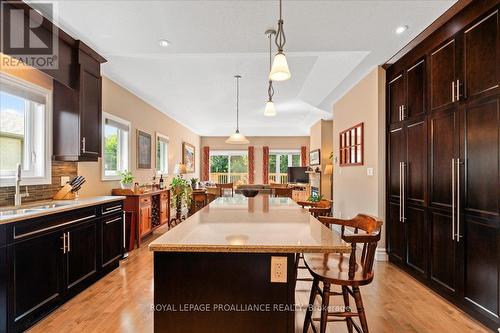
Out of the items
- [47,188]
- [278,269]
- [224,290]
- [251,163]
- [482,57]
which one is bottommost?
[224,290]

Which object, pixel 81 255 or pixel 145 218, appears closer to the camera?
pixel 81 255

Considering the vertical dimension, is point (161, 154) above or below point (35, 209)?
above

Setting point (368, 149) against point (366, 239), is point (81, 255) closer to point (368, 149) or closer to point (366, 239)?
point (366, 239)

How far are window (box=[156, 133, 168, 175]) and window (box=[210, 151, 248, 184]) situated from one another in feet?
13.4

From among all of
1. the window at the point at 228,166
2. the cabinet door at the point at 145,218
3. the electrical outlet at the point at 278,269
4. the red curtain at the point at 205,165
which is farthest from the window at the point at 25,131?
the window at the point at 228,166

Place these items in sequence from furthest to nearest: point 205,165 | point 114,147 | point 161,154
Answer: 1. point 205,165
2. point 161,154
3. point 114,147

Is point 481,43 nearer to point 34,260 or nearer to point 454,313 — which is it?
point 454,313

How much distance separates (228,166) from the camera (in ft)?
36.5

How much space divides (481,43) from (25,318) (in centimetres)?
427

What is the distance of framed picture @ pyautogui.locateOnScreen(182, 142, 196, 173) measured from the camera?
342 inches

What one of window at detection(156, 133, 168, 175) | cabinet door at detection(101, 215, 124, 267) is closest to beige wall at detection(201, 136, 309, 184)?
window at detection(156, 133, 168, 175)

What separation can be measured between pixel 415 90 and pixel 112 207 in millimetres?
3916

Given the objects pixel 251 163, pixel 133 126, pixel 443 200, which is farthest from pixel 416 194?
pixel 251 163

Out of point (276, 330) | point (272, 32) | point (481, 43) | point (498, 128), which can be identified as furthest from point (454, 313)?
point (272, 32)
